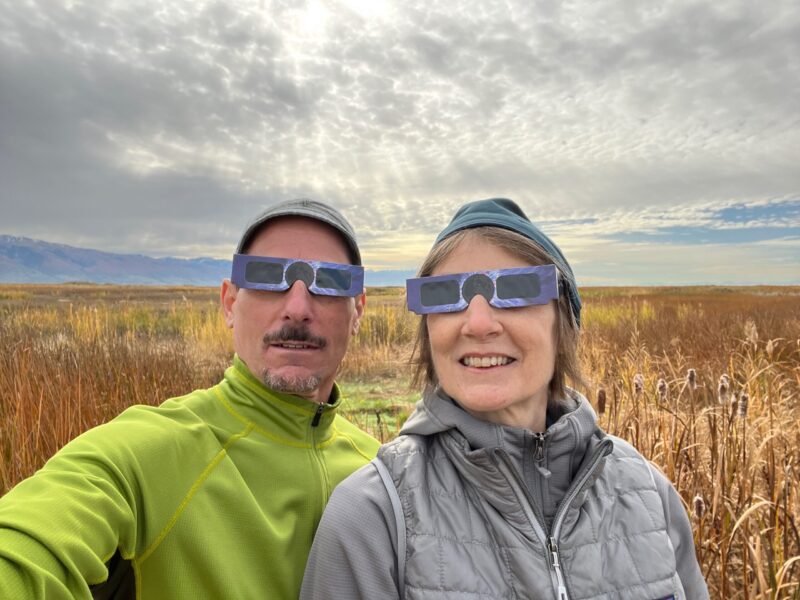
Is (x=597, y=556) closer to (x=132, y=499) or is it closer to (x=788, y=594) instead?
(x=132, y=499)

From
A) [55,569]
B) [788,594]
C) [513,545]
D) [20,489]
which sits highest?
[20,489]

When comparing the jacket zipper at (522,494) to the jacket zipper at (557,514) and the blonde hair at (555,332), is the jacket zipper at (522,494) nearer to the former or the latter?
the jacket zipper at (557,514)

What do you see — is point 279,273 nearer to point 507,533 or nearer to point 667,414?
point 507,533

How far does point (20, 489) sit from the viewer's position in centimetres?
116

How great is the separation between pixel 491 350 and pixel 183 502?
1.01 metres

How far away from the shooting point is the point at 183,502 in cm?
150

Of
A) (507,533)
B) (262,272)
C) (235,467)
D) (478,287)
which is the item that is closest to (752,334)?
(478,287)

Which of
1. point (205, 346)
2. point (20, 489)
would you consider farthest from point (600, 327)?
point (20, 489)

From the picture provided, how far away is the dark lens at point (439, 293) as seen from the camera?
1.63m

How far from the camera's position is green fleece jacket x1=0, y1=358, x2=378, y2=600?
1.06 m

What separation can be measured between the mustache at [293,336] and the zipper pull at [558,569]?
3.73 ft

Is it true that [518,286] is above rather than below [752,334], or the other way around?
above

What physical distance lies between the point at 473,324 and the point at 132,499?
3.45 feet

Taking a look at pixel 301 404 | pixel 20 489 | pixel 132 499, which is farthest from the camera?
pixel 301 404
